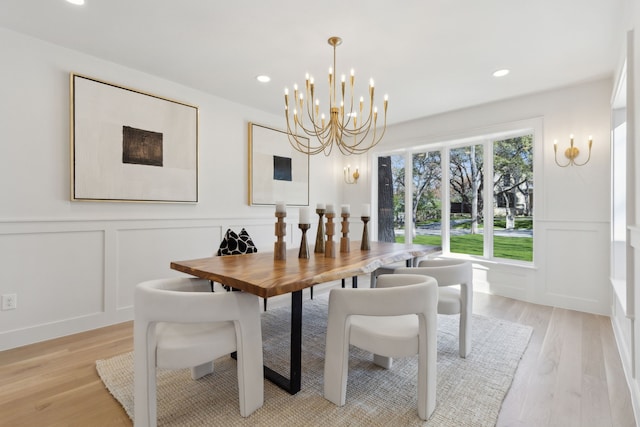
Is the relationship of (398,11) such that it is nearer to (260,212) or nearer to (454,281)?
(454,281)

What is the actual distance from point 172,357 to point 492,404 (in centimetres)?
162

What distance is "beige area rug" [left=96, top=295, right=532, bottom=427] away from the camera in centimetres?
149

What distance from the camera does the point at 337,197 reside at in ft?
17.4

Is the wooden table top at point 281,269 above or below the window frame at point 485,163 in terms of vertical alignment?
below

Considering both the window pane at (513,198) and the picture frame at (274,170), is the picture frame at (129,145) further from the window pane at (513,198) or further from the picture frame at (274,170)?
the window pane at (513,198)

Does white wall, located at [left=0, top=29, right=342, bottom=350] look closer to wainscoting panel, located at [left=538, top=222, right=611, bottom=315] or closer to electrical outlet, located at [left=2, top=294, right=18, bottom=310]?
electrical outlet, located at [left=2, top=294, right=18, bottom=310]

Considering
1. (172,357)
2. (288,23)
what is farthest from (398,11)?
(172,357)

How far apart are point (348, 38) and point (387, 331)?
6.84ft

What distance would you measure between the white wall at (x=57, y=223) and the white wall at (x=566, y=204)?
149 inches

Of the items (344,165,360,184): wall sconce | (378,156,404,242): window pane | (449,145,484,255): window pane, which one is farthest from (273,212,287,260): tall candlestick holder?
(344,165,360,184): wall sconce

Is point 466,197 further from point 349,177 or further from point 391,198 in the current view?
point 349,177

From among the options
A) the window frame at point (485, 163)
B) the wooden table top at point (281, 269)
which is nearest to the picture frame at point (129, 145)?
the wooden table top at point (281, 269)

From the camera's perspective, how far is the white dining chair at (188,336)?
4.32 feet

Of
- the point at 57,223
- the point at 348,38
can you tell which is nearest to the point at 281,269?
the point at 348,38
